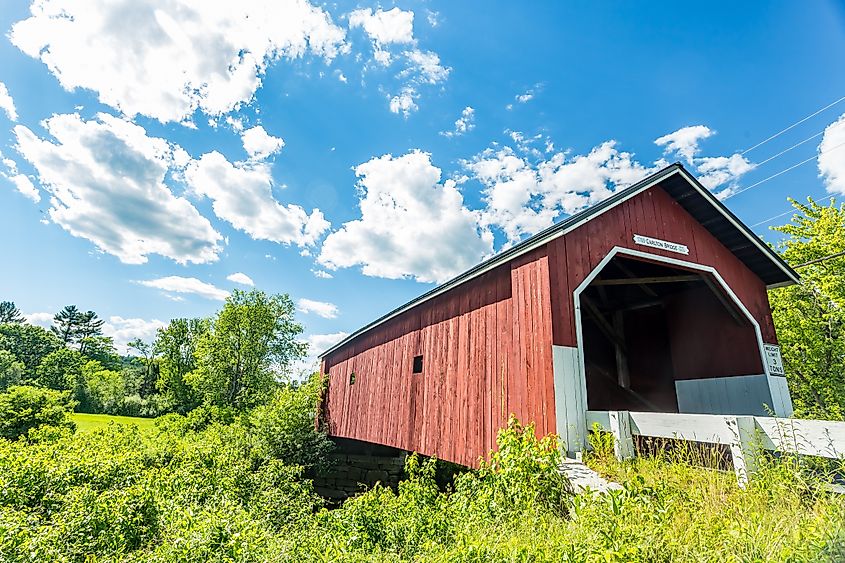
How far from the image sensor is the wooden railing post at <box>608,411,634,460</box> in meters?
4.20

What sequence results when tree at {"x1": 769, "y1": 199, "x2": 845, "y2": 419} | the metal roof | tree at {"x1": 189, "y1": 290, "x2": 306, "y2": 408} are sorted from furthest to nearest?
tree at {"x1": 189, "y1": 290, "x2": 306, "y2": 408}
tree at {"x1": 769, "y1": 199, "x2": 845, "y2": 419}
the metal roof

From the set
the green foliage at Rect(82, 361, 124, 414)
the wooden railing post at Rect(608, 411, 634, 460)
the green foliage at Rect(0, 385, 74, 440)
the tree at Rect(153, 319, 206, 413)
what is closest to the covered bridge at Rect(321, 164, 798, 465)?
the wooden railing post at Rect(608, 411, 634, 460)

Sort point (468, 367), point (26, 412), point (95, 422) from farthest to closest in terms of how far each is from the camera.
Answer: point (95, 422)
point (26, 412)
point (468, 367)

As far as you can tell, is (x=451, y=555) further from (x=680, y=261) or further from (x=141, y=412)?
(x=141, y=412)

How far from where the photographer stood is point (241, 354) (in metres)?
29.2

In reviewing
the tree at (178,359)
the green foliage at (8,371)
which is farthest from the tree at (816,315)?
the green foliage at (8,371)

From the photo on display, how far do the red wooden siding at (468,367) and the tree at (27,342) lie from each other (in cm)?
5004

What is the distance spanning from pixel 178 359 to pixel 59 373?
33.8ft

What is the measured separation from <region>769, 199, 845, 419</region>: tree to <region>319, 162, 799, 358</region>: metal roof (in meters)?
9.24

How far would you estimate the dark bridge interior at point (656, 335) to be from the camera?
701 centimetres

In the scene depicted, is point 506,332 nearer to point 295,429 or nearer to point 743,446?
point 743,446

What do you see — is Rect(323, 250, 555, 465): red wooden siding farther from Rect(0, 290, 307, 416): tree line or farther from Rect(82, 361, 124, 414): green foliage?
Rect(82, 361, 124, 414): green foliage

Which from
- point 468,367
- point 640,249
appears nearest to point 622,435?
point 468,367

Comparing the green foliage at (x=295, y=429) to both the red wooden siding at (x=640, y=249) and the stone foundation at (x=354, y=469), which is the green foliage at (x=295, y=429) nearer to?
the stone foundation at (x=354, y=469)
